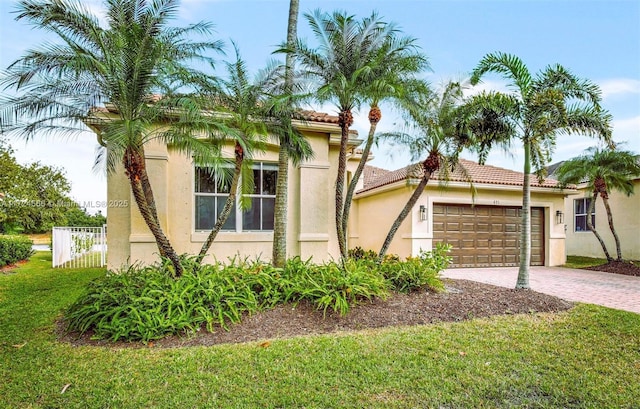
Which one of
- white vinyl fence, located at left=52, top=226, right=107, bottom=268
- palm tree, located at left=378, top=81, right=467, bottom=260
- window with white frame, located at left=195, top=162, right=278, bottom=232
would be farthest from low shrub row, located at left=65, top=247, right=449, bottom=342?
white vinyl fence, located at left=52, top=226, right=107, bottom=268

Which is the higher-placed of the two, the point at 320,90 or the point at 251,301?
the point at 320,90

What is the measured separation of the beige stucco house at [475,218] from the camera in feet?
43.9

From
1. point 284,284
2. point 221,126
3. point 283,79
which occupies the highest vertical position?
point 283,79

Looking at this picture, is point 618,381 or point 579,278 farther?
point 579,278

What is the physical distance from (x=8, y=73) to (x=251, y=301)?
6.00 meters

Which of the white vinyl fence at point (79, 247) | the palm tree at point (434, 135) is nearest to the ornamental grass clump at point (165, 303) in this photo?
the palm tree at point (434, 135)

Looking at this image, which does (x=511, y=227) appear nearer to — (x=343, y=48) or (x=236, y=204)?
(x=343, y=48)

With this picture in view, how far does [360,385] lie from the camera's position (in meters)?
3.89

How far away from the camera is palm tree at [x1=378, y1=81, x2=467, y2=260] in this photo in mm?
9016

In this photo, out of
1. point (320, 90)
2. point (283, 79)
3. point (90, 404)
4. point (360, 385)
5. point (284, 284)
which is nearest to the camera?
point (90, 404)

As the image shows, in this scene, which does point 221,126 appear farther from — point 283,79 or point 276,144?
point 276,144

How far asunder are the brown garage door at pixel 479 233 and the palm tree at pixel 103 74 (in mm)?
10311

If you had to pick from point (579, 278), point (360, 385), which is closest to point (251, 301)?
point (360, 385)

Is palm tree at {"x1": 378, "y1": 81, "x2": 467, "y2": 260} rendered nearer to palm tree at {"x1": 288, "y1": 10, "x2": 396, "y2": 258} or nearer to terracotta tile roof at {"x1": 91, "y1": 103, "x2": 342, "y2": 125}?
terracotta tile roof at {"x1": 91, "y1": 103, "x2": 342, "y2": 125}
